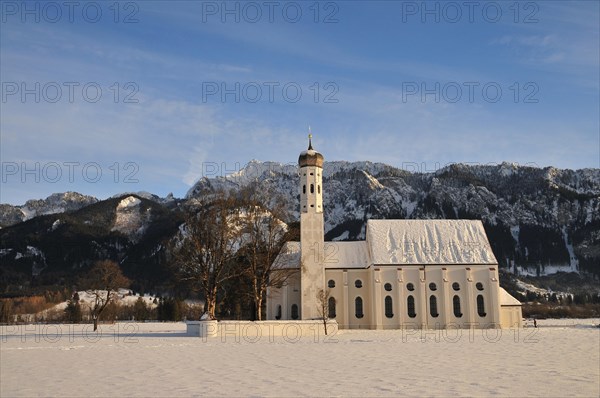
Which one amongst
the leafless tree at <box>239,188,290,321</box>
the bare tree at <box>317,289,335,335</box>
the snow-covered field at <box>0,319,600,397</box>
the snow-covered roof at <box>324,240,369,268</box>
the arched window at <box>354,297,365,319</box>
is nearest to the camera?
the snow-covered field at <box>0,319,600,397</box>

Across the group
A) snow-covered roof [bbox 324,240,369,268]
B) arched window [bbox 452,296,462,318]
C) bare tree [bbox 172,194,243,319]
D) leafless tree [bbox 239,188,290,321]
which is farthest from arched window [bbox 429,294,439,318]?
bare tree [bbox 172,194,243,319]

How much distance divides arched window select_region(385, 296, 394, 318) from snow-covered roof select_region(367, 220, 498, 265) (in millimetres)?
4037

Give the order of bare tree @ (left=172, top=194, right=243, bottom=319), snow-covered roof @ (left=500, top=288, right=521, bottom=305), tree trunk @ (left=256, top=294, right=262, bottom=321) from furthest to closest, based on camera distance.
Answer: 1. snow-covered roof @ (left=500, top=288, right=521, bottom=305)
2. tree trunk @ (left=256, top=294, right=262, bottom=321)
3. bare tree @ (left=172, top=194, right=243, bottom=319)

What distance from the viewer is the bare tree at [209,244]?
164 ft

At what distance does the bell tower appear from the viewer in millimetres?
60406

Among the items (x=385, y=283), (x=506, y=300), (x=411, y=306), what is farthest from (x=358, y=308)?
(x=506, y=300)

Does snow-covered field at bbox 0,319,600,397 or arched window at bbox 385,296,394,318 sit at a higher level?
arched window at bbox 385,296,394,318

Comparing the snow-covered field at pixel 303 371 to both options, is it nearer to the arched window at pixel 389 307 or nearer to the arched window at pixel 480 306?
the arched window at pixel 389 307

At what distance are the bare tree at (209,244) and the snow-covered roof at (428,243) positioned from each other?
61.3ft

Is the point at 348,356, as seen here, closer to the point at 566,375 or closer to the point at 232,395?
the point at 566,375

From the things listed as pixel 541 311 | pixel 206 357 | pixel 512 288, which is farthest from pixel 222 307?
pixel 512 288

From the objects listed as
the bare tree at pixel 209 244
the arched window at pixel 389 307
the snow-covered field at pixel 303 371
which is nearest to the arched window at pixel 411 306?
the arched window at pixel 389 307

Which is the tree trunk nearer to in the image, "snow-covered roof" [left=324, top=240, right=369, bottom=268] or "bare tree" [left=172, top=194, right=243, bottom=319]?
"bare tree" [left=172, top=194, right=243, bottom=319]

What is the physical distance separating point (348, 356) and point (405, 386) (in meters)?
10.4
